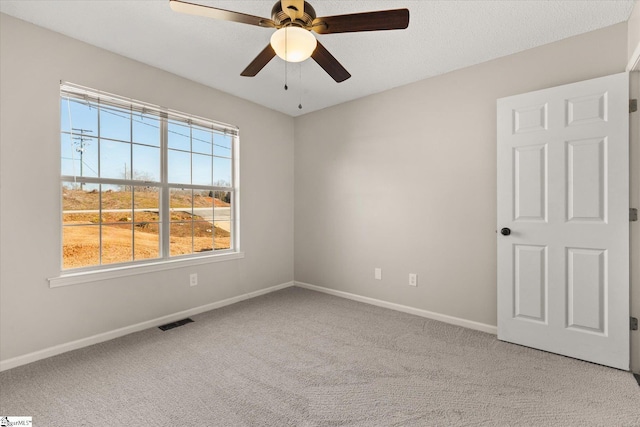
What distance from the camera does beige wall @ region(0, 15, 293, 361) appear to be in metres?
2.10

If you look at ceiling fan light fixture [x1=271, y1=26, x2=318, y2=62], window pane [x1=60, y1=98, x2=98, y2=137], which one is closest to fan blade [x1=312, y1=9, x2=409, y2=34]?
ceiling fan light fixture [x1=271, y1=26, x2=318, y2=62]

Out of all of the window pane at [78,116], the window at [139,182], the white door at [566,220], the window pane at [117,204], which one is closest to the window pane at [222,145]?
the window at [139,182]

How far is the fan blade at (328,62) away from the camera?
1858mm

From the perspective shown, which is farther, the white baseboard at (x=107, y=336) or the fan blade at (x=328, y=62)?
the white baseboard at (x=107, y=336)

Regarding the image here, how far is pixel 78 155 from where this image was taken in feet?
8.12

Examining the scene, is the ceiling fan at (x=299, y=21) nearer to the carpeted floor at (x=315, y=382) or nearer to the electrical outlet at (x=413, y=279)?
the carpeted floor at (x=315, y=382)

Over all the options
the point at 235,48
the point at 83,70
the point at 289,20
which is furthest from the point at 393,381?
the point at 83,70

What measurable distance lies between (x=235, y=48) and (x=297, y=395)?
8.91 feet

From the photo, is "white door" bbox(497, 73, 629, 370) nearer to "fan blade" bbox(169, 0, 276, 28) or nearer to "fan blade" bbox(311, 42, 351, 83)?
"fan blade" bbox(311, 42, 351, 83)

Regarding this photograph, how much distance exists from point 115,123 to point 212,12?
172cm

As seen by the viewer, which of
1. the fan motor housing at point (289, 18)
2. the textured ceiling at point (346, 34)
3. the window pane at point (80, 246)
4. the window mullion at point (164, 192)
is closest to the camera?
the fan motor housing at point (289, 18)

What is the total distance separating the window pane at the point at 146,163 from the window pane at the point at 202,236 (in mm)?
681

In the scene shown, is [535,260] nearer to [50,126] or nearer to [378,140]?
[378,140]

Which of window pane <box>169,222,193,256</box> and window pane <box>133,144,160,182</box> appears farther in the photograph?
window pane <box>169,222,193,256</box>
